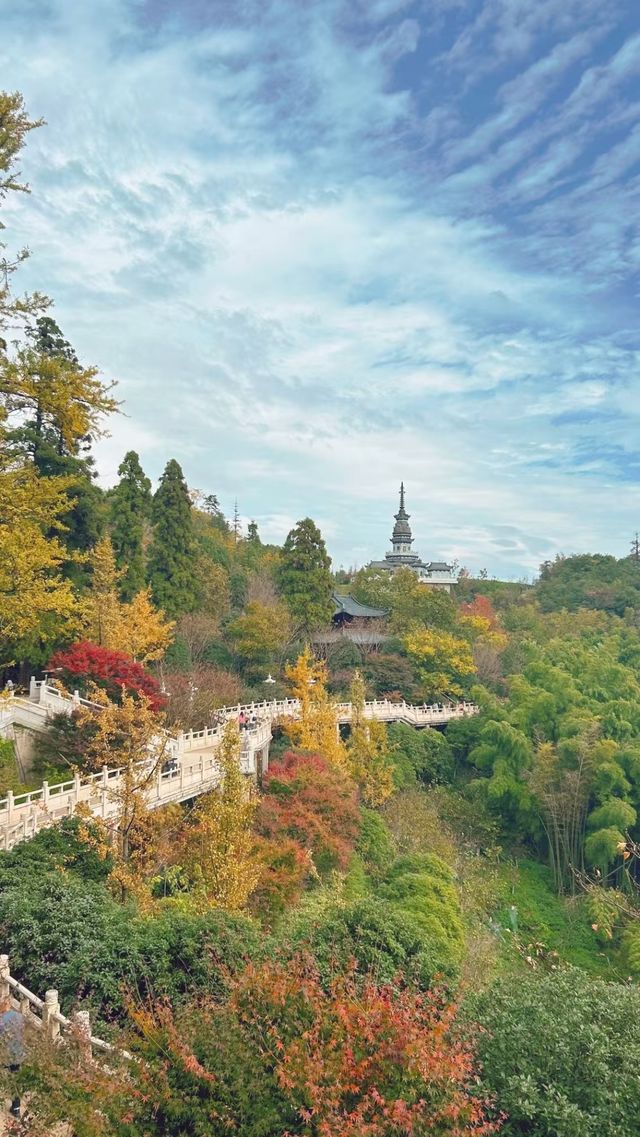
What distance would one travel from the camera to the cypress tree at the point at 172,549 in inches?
1127

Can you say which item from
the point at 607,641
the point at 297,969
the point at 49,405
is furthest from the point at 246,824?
the point at 607,641

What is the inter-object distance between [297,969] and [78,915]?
3580 mm

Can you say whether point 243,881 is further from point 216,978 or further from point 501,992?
point 501,992

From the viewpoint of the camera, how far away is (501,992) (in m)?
7.73

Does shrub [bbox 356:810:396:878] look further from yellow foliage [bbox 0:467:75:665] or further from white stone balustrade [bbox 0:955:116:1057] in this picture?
yellow foliage [bbox 0:467:75:665]

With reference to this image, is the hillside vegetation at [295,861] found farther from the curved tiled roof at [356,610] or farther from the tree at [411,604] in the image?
the curved tiled roof at [356,610]

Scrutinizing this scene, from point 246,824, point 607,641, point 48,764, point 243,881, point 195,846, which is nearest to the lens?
A: point 243,881

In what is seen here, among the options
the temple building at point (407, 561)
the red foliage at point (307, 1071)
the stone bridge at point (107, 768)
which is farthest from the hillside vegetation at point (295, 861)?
the temple building at point (407, 561)

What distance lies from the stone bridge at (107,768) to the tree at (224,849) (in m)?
1.20

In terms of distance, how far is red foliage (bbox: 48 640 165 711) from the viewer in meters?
17.1

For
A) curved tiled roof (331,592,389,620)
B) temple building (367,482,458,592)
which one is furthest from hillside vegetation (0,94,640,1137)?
temple building (367,482,458,592)

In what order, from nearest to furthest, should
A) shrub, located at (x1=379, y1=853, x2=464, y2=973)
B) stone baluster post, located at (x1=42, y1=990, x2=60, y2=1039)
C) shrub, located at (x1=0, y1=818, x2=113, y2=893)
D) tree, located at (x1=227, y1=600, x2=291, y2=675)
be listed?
stone baluster post, located at (x1=42, y1=990, x2=60, y2=1039) < shrub, located at (x1=0, y1=818, x2=113, y2=893) < shrub, located at (x1=379, y1=853, x2=464, y2=973) < tree, located at (x1=227, y1=600, x2=291, y2=675)

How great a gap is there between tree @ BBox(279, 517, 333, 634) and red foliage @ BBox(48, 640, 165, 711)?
15.2 meters

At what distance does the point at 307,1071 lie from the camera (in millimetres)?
5492
